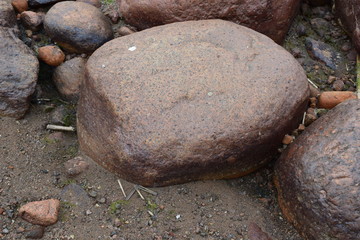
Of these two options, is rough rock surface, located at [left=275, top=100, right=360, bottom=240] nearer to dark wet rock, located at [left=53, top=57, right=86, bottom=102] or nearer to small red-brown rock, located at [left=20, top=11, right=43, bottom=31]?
dark wet rock, located at [left=53, top=57, right=86, bottom=102]

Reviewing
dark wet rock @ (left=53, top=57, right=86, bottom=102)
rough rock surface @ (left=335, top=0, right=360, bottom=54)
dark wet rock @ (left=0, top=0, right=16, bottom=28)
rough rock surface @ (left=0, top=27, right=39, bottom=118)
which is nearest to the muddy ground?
rough rock surface @ (left=0, top=27, right=39, bottom=118)

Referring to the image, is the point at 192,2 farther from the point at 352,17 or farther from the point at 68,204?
the point at 68,204

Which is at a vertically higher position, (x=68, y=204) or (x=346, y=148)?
(x=346, y=148)

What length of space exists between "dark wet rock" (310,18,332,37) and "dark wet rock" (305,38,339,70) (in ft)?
0.42

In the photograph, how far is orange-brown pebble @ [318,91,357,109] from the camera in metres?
3.24

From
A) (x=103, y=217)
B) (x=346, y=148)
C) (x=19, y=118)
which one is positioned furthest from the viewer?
(x=19, y=118)

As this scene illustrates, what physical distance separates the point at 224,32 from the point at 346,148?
1226mm

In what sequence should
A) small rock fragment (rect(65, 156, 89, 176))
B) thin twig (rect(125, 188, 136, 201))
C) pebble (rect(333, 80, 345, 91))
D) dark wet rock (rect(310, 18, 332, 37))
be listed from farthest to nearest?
dark wet rock (rect(310, 18, 332, 37)), pebble (rect(333, 80, 345, 91)), small rock fragment (rect(65, 156, 89, 176)), thin twig (rect(125, 188, 136, 201))

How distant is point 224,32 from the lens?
3.17 meters

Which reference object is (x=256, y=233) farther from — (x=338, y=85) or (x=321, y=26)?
(x=321, y=26)

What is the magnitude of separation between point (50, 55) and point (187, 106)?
131 centimetres

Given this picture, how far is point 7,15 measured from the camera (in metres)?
3.44

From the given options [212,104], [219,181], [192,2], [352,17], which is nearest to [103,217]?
[219,181]

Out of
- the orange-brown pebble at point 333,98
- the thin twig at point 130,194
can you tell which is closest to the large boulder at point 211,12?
the orange-brown pebble at point 333,98
